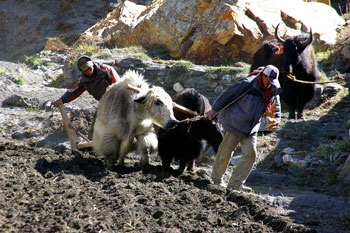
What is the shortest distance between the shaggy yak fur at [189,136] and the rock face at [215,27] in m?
5.91

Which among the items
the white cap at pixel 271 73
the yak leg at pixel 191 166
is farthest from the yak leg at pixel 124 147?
the white cap at pixel 271 73

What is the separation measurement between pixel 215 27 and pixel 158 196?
827 centimetres

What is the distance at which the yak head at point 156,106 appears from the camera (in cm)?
655

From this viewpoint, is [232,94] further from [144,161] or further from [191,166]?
[191,166]

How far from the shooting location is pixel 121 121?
6984 mm

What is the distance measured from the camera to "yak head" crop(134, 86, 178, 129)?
6.55m

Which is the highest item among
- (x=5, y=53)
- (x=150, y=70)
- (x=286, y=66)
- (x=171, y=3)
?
(x=171, y=3)

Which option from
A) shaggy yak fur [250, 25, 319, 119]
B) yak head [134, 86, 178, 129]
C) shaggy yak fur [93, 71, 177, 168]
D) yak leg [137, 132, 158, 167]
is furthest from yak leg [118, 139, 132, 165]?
shaggy yak fur [250, 25, 319, 119]

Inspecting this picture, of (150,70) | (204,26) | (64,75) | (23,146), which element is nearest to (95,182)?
(23,146)

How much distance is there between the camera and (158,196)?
5.63m

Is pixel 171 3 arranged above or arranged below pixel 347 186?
above

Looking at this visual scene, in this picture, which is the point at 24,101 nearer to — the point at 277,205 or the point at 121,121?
the point at 121,121

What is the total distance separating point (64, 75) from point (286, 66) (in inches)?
247

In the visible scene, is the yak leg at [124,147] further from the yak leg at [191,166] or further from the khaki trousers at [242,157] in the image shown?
the khaki trousers at [242,157]
